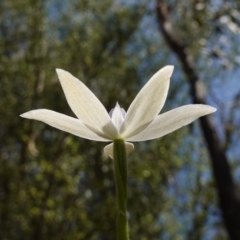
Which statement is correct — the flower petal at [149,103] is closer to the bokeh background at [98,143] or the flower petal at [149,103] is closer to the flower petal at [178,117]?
the flower petal at [178,117]

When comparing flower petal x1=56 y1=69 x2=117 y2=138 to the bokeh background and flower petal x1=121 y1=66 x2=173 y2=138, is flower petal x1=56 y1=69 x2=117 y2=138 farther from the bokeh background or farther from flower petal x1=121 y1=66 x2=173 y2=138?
the bokeh background

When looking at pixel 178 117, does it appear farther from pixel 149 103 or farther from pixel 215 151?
pixel 215 151

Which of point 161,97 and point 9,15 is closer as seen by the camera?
point 161,97

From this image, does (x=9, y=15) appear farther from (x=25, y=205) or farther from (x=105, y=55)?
(x=25, y=205)

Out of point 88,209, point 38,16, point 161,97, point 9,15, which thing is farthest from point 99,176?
point 161,97

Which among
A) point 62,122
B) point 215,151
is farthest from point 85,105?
point 215,151

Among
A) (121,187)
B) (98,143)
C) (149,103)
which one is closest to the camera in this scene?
(121,187)

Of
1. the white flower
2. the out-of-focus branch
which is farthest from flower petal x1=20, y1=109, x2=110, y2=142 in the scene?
the out-of-focus branch
